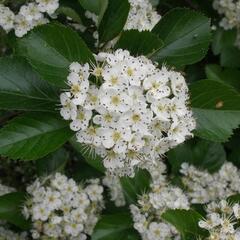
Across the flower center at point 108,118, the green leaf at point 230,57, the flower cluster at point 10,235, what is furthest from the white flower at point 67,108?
the green leaf at point 230,57

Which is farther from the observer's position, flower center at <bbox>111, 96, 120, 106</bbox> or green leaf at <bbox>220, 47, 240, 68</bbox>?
green leaf at <bbox>220, 47, 240, 68</bbox>

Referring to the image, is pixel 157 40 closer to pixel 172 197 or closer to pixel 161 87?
pixel 161 87

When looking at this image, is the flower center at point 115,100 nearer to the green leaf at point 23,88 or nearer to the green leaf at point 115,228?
the green leaf at point 23,88

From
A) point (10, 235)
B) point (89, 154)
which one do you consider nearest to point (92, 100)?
point (89, 154)

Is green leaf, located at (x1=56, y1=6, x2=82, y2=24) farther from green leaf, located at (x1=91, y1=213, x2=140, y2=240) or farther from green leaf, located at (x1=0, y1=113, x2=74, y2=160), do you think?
green leaf, located at (x1=91, y1=213, x2=140, y2=240)

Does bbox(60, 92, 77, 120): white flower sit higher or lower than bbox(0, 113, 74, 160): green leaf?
higher

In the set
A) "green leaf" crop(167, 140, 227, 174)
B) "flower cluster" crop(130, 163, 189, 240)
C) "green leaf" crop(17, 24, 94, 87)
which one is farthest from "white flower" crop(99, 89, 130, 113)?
"green leaf" crop(167, 140, 227, 174)
